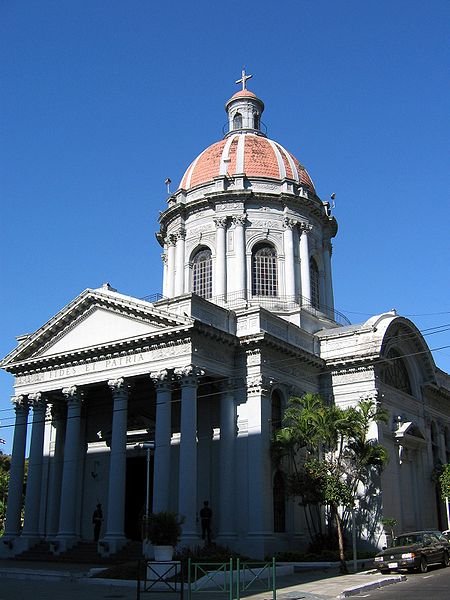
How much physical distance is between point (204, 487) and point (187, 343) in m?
6.92

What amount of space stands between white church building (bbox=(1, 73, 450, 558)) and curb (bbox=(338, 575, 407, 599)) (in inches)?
311

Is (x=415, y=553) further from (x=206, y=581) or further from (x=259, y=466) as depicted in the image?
(x=259, y=466)

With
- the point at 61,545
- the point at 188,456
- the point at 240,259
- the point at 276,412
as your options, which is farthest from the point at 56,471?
the point at 240,259

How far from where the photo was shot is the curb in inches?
730

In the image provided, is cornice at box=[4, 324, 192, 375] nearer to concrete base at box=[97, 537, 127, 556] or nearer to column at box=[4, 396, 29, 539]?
column at box=[4, 396, 29, 539]

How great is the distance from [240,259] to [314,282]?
5618 mm

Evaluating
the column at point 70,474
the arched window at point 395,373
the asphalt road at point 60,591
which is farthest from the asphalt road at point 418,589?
the column at point 70,474

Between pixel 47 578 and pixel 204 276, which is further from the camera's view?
pixel 204 276

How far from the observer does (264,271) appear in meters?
40.5

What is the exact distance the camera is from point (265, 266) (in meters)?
40.7

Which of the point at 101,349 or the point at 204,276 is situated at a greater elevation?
the point at 204,276

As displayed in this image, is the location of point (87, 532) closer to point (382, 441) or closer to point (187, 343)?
point (187, 343)

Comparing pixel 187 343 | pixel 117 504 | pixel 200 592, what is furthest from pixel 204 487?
pixel 200 592

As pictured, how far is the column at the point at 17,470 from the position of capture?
32.9 meters
